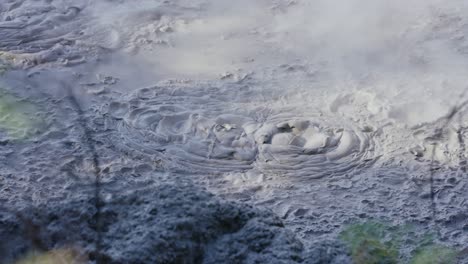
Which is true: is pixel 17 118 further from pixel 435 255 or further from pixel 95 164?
pixel 435 255

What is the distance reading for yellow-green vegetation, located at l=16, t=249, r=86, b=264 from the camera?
5.88 feet

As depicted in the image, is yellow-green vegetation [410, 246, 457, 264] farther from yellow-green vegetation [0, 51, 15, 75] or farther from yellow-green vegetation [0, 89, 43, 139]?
yellow-green vegetation [0, 51, 15, 75]

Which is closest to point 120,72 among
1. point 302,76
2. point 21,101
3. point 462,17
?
point 21,101

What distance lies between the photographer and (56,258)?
180 centimetres

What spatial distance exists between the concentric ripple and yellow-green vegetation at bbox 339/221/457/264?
1.31 ft

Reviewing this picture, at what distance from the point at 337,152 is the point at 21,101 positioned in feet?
5.18

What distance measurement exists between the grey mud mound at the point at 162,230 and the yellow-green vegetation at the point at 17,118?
2.99 feet

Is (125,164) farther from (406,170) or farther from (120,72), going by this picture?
(406,170)

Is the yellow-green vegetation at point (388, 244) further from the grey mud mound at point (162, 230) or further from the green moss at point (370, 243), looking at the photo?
the grey mud mound at point (162, 230)

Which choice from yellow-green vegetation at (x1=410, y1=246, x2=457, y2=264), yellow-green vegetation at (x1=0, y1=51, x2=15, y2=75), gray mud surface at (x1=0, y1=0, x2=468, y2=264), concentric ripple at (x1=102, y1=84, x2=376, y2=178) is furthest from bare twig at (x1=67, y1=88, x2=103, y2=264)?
yellow-green vegetation at (x1=410, y1=246, x2=457, y2=264)

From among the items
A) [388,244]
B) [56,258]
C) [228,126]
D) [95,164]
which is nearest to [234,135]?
[228,126]

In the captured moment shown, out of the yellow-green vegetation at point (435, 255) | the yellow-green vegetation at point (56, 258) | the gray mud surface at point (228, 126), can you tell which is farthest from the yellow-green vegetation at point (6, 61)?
the yellow-green vegetation at point (435, 255)

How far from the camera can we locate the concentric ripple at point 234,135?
2666 mm

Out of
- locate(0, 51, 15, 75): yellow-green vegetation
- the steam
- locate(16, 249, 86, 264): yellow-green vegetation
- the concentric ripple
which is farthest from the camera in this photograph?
locate(0, 51, 15, 75): yellow-green vegetation
